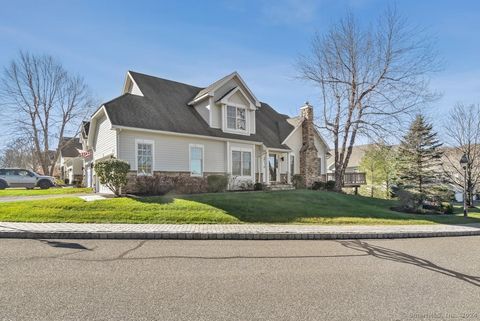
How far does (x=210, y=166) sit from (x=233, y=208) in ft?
22.6

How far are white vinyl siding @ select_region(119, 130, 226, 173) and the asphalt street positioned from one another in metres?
8.42

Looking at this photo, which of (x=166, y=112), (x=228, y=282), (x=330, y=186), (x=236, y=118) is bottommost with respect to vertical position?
(x=228, y=282)

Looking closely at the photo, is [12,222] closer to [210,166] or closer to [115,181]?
[115,181]

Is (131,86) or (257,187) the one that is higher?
(131,86)

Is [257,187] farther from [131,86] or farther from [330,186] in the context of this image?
[131,86]

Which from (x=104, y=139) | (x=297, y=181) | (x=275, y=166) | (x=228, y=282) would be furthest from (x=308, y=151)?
(x=228, y=282)

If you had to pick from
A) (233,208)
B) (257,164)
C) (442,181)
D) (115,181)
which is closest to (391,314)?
(233,208)

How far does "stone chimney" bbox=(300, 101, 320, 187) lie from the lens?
25.2 meters

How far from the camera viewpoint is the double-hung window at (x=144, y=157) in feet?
52.3

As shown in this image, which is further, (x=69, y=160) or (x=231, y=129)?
(x=69, y=160)

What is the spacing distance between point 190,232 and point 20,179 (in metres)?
21.7

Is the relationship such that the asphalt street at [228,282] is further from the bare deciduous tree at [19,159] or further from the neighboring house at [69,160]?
the bare deciduous tree at [19,159]

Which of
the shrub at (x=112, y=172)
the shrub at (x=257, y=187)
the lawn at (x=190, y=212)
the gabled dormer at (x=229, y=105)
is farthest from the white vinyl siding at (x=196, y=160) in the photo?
the shrub at (x=112, y=172)

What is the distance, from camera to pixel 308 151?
25391 mm
